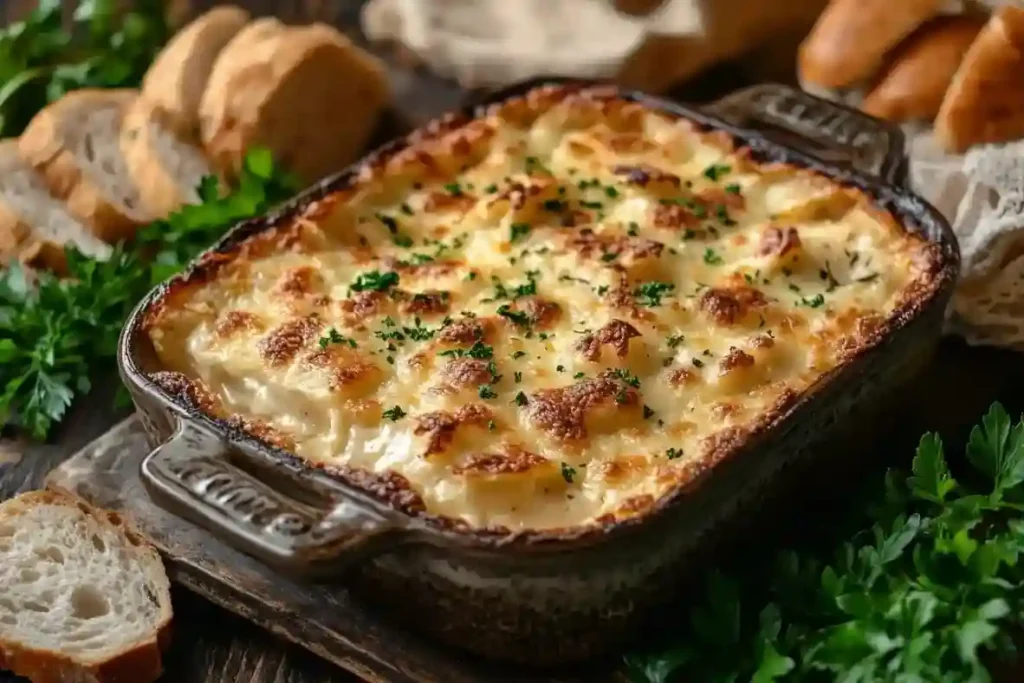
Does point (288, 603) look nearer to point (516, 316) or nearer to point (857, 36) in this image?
point (516, 316)

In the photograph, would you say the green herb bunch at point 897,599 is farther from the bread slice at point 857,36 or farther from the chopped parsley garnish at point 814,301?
the bread slice at point 857,36

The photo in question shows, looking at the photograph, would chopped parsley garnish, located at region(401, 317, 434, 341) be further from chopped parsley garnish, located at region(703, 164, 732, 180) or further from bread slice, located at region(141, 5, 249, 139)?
bread slice, located at region(141, 5, 249, 139)

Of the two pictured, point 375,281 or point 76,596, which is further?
point 375,281

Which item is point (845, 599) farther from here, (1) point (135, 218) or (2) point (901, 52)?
(1) point (135, 218)

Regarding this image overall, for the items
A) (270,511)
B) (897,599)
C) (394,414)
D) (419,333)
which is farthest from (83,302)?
(897,599)

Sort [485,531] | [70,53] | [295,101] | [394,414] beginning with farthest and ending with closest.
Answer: [70,53] < [295,101] < [394,414] < [485,531]

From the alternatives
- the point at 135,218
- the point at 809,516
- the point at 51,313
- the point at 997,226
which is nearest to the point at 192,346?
the point at 51,313
